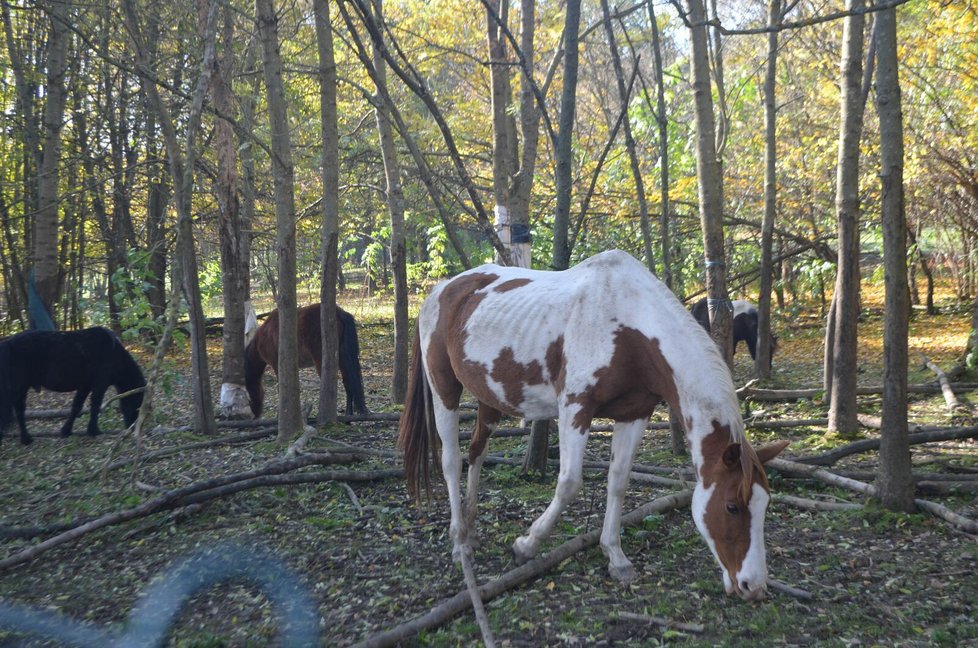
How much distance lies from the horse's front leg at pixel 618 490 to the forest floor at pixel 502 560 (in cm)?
12

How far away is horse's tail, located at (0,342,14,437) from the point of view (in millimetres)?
8453

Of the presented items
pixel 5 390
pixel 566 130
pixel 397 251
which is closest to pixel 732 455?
pixel 566 130

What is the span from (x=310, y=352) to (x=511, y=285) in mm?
5556

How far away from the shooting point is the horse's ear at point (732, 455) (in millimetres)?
3746

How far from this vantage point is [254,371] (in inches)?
404

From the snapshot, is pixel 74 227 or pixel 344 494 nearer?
pixel 344 494

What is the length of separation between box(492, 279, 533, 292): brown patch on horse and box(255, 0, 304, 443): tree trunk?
2964 millimetres

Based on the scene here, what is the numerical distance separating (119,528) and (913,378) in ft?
30.1

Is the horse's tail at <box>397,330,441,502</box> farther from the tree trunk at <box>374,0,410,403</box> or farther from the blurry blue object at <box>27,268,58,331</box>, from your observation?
the blurry blue object at <box>27,268,58,331</box>

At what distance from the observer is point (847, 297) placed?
6898 millimetres

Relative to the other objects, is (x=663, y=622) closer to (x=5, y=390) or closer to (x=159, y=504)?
(x=159, y=504)

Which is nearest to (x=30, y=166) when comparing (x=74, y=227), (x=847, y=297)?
(x=74, y=227)

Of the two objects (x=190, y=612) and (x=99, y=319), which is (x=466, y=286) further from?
(x=99, y=319)

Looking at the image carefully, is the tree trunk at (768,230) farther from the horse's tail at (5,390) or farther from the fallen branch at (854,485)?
the horse's tail at (5,390)
